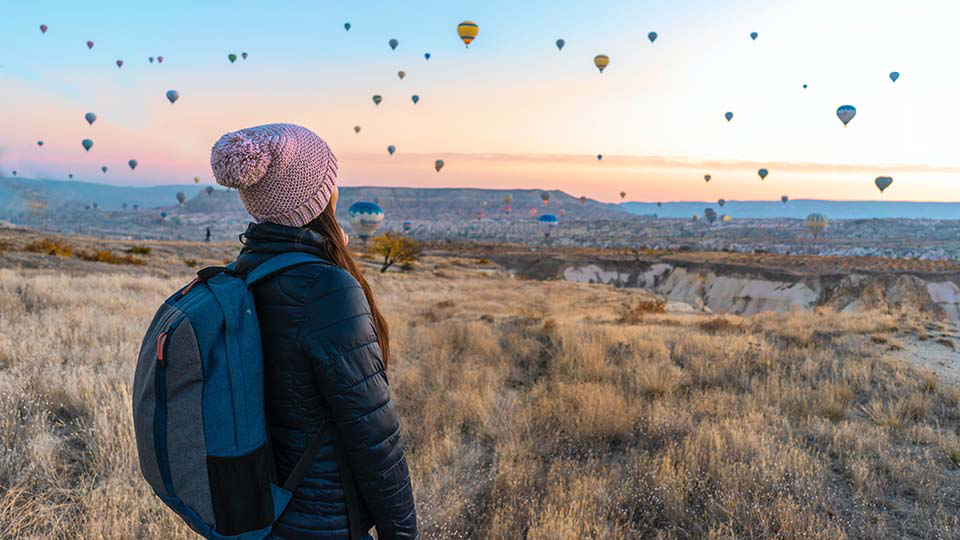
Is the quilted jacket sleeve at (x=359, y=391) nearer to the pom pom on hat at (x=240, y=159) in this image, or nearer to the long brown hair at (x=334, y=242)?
the long brown hair at (x=334, y=242)

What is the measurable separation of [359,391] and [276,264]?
507 millimetres

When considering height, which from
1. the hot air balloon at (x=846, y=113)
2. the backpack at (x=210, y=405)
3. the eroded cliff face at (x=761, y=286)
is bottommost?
the eroded cliff face at (x=761, y=286)

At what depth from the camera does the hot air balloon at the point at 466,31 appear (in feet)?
133

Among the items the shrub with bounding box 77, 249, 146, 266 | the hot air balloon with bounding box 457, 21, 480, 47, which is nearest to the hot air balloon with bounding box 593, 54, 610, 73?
the hot air balloon with bounding box 457, 21, 480, 47

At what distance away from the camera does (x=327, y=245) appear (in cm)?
200

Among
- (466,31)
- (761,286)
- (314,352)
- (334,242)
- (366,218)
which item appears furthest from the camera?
(366,218)

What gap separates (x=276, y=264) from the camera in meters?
1.75

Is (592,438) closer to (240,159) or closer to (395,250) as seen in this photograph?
(240,159)

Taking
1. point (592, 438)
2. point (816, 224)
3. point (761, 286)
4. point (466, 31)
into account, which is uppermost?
point (466, 31)

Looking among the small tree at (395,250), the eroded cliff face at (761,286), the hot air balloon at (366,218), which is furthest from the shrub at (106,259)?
the hot air balloon at (366,218)

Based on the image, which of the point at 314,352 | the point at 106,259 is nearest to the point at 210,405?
the point at 314,352

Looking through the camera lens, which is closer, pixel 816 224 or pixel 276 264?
pixel 276 264

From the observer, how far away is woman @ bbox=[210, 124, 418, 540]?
5.77ft

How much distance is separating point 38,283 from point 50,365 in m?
7.91
